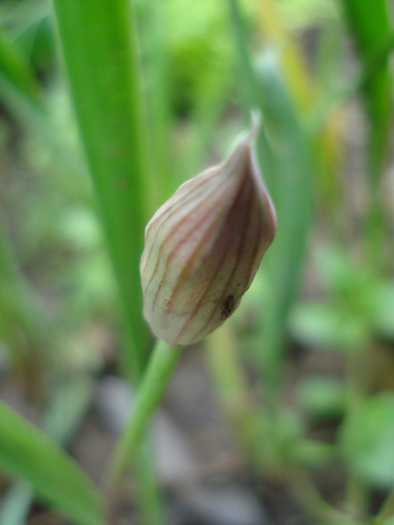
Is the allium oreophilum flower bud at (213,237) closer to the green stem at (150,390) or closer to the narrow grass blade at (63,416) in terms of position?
the green stem at (150,390)

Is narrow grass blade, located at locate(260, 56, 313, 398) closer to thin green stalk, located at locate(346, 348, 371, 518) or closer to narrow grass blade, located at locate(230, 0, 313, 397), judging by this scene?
narrow grass blade, located at locate(230, 0, 313, 397)

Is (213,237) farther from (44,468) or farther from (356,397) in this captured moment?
(356,397)

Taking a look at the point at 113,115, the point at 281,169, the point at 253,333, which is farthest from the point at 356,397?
the point at 113,115

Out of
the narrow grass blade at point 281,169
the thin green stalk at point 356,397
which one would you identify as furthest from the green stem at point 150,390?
the thin green stalk at point 356,397

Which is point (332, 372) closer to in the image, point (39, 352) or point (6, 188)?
point (39, 352)

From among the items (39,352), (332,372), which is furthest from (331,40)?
(39,352)

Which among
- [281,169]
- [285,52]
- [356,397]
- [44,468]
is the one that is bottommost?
[356,397]
